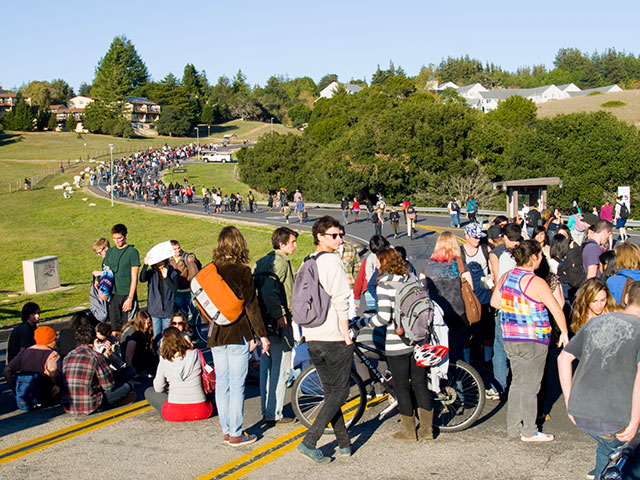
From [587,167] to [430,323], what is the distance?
5079 cm

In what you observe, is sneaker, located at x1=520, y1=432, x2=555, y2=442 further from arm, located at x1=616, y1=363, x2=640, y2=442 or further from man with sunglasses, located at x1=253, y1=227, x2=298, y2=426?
man with sunglasses, located at x1=253, y1=227, x2=298, y2=426

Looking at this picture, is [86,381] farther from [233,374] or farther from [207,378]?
[233,374]

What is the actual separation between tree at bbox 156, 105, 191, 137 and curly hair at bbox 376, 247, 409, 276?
457ft

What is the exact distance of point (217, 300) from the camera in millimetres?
5750

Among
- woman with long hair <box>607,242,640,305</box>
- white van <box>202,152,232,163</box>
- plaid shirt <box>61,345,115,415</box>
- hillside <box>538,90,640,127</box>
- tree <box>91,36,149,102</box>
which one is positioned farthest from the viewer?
tree <box>91,36,149,102</box>

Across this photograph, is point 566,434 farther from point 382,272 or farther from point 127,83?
point 127,83

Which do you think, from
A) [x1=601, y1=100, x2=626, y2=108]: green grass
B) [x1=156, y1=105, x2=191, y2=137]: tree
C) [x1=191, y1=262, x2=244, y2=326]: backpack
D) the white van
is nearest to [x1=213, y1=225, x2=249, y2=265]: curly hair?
[x1=191, y1=262, x2=244, y2=326]: backpack

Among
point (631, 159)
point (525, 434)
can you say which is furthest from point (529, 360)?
point (631, 159)

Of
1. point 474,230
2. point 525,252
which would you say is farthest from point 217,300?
point 474,230

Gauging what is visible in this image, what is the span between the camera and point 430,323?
18.9 feet

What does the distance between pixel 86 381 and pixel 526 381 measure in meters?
4.47

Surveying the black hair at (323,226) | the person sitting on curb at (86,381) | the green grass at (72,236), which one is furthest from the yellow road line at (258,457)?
the green grass at (72,236)

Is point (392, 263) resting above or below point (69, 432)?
above

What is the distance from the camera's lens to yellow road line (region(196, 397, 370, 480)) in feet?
17.6
